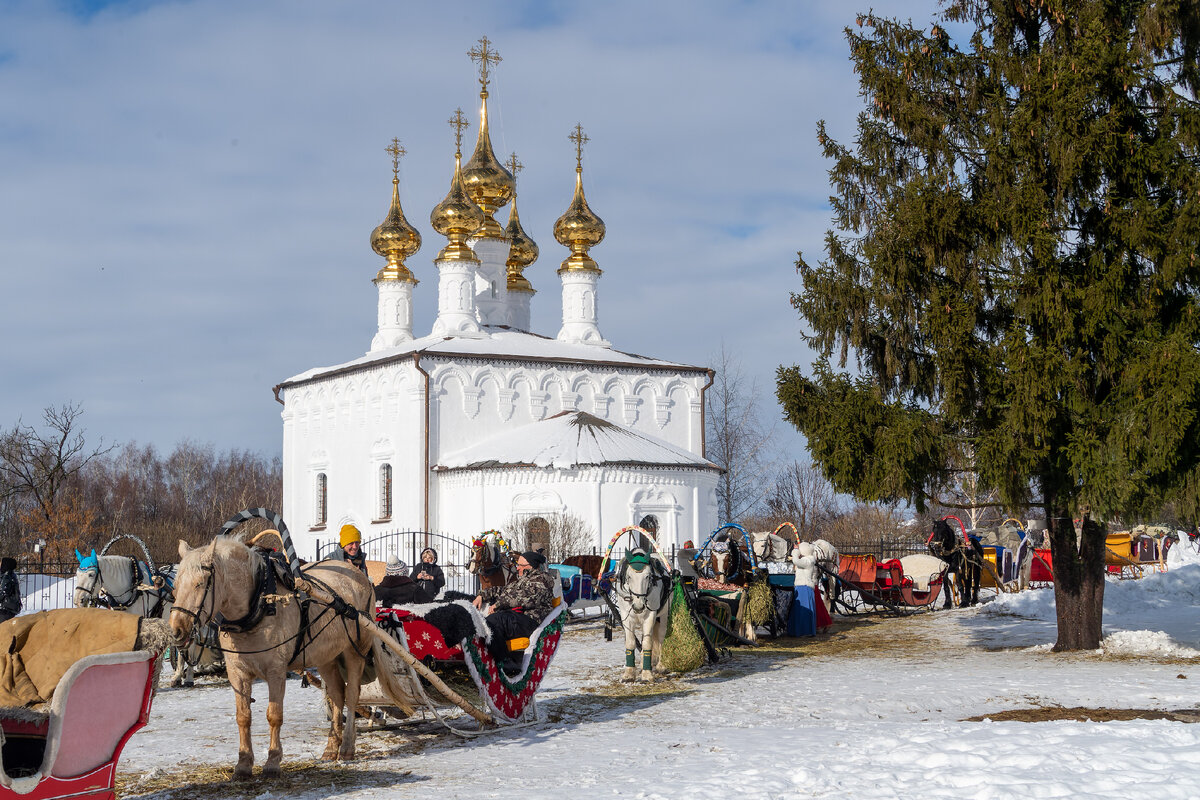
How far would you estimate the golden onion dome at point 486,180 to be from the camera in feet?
149

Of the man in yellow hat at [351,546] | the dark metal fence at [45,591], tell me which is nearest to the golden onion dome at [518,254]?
the dark metal fence at [45,591]

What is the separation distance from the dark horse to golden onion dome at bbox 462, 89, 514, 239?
26.5 m

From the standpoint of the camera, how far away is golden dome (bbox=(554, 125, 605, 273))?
44000 mm

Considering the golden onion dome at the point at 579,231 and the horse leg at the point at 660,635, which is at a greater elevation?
the golden onion dome at the point at 579,231

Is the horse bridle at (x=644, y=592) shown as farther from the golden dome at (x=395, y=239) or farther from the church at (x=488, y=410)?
the golden dome at (x=395, y=239)

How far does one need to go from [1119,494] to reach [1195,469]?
94 cm

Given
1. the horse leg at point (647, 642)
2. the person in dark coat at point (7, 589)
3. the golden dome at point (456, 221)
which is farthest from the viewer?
the golden dome at point (456, 221)

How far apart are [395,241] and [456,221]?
3828 mm

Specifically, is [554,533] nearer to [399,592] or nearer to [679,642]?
[399,592]

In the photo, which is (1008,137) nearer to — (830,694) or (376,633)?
(830,694)

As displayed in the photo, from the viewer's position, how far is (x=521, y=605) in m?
10.6

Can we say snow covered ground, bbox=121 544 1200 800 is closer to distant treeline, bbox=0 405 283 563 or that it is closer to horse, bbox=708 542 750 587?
horse, bbox=708 542 750 587

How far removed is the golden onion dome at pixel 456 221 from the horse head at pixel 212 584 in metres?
34.8

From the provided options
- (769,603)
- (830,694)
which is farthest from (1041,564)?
(830,694)
